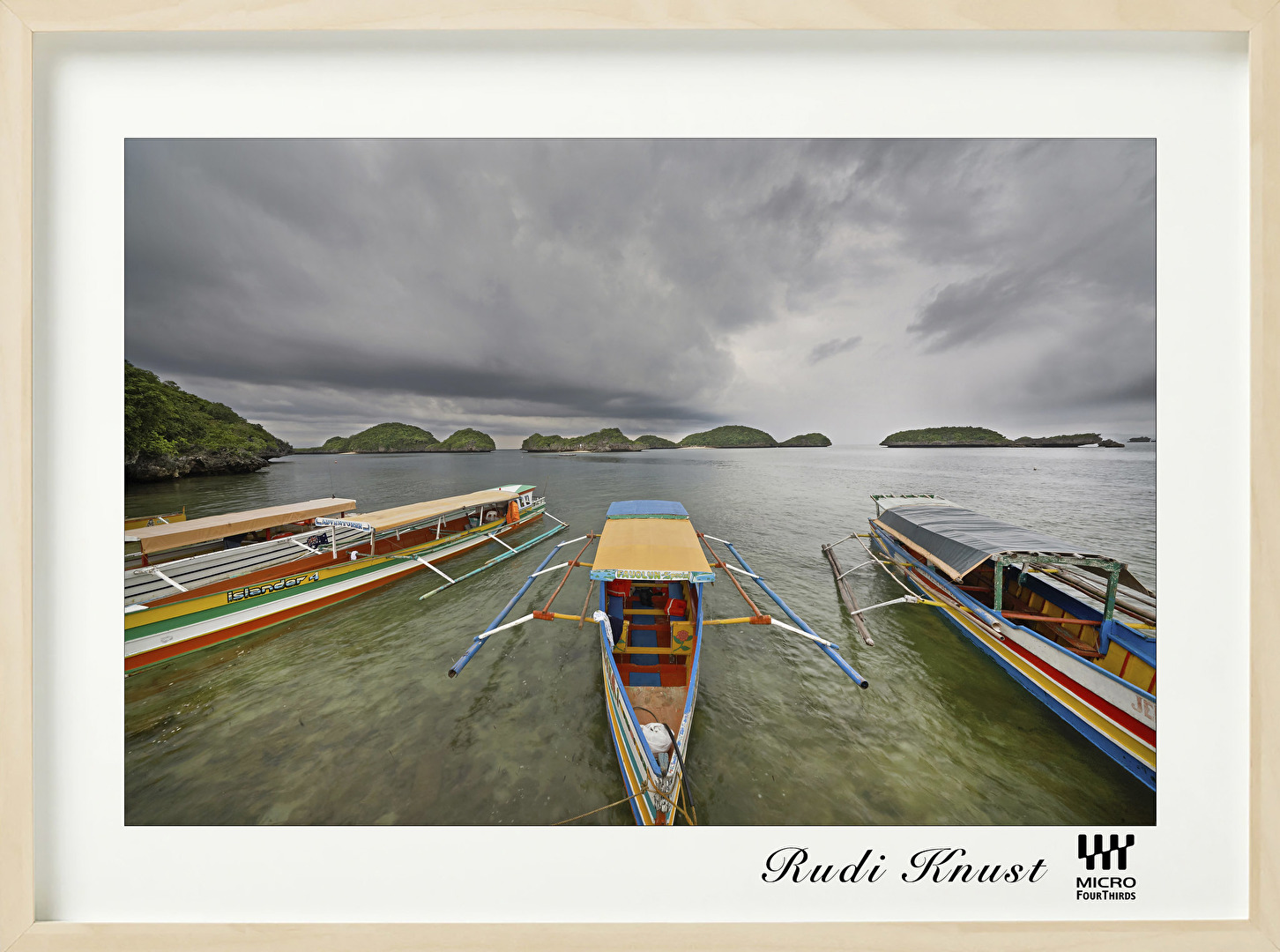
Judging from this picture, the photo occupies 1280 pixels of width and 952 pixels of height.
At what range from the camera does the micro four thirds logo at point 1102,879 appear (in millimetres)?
1604

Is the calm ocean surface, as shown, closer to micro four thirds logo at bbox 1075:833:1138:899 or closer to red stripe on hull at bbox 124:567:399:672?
red stripe on hull at bbox 124:567:399:672

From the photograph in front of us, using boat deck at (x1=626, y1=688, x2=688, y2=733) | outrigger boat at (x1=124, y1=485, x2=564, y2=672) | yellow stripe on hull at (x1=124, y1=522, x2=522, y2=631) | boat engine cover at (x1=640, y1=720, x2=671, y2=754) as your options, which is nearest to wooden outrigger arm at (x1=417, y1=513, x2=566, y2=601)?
outrigger boat at (x1=124, y1=485, x2=564, y2=672)

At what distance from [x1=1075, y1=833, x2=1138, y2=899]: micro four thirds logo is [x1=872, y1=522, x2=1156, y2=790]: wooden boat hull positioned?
30.3 inches

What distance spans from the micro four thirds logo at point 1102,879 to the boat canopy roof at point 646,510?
12.9 ft

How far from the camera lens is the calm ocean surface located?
2.62 metres

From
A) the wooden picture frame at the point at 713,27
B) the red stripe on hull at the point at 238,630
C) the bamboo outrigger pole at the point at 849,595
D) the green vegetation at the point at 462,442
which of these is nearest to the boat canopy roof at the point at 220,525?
the red stripe on hull at the point at 238,630

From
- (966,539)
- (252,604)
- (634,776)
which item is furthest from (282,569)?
(966,539)

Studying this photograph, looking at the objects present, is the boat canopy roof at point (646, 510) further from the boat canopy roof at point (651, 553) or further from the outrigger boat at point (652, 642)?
the boat canopy roof at point (651, 553)

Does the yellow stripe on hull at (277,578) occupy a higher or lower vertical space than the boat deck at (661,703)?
higher
